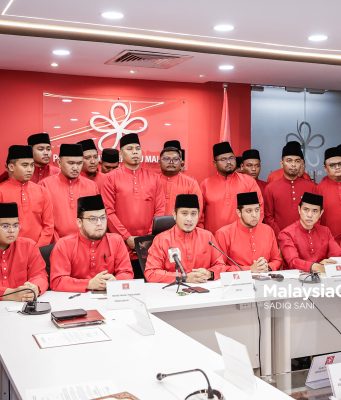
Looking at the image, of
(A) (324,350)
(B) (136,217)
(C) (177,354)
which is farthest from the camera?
(B) (136,217)

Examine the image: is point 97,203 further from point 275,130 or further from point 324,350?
point 275,130

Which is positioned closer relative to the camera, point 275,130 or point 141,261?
point 141,261

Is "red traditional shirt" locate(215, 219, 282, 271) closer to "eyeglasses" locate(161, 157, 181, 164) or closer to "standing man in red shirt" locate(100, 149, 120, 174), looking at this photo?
"eyeglasses" locate(161, 157, 181, 164)

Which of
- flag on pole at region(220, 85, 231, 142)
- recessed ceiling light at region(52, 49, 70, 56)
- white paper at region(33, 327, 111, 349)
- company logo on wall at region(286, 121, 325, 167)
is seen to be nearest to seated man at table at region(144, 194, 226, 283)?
white paper at region(33, 327, 111, 349)

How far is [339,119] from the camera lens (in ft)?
28.8

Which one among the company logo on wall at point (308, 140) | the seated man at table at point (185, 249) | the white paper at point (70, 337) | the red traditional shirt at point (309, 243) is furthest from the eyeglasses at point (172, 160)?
the company logo on wall at point (308, 140)

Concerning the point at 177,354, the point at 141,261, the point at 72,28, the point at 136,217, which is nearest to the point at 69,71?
the point at 72,28

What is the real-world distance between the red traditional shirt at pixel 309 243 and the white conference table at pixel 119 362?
202cm

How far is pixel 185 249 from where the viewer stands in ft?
13.6

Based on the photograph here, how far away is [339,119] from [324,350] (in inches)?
230

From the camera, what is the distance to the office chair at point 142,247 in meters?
4.09

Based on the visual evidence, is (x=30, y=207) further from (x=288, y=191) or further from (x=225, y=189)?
(x=288, y=191)

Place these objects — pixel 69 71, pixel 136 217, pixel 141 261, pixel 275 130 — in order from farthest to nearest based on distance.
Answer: pixel 275 130 < pixel 69 71 < pixel 136 217 < pixel 141 261

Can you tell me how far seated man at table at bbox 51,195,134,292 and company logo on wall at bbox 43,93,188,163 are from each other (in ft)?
9.42
